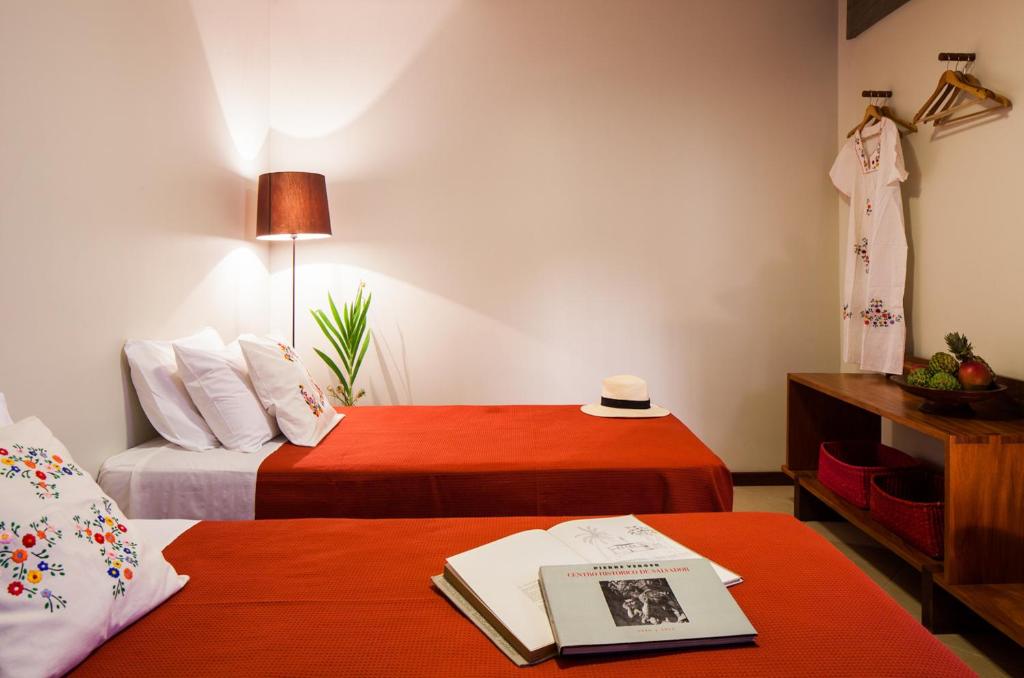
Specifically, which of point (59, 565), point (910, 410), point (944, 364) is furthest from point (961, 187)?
point (59, 565)

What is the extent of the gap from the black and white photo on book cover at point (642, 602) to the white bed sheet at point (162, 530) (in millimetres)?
1009

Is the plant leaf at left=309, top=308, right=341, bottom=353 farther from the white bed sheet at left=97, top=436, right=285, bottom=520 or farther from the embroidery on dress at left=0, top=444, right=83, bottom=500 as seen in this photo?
the embroidery on dress at left=0, top=444, right=83, bottom=500

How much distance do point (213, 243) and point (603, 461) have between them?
203cm

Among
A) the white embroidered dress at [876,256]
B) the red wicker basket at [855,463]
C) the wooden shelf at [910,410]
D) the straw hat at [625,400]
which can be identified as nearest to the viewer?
the wooden shelf at [910,410]

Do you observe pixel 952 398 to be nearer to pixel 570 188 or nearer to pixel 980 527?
pixel 980 527

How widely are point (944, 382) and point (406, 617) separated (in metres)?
2.09

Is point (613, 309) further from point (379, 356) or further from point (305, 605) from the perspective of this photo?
point (305, 605)

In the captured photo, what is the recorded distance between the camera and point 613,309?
3795 mm

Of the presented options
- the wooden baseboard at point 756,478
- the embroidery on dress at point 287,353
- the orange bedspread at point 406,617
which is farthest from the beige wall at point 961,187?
the embroidery on dress at point 287,353

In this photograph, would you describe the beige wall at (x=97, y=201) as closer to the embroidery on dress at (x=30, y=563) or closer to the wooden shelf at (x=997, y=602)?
the embroidery on dress at (x=30, y=563)

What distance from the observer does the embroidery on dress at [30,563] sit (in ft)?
3.25

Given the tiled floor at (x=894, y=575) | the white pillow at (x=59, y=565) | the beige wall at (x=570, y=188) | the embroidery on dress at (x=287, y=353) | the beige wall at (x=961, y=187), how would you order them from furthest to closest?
the beige wall at (x=570, y=188) < the embroidery on dress at (x=287, y=353) < the beige wall at (x=961, y=187) < the tiled floor at (x=894, y=575) < the white pillow at (x=59, y=565)

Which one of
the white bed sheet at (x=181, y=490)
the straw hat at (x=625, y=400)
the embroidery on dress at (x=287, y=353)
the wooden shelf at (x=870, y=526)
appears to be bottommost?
the wooden shelf at (x=870, y=526)

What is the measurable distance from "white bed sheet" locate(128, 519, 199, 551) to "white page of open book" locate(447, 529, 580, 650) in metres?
0.71
